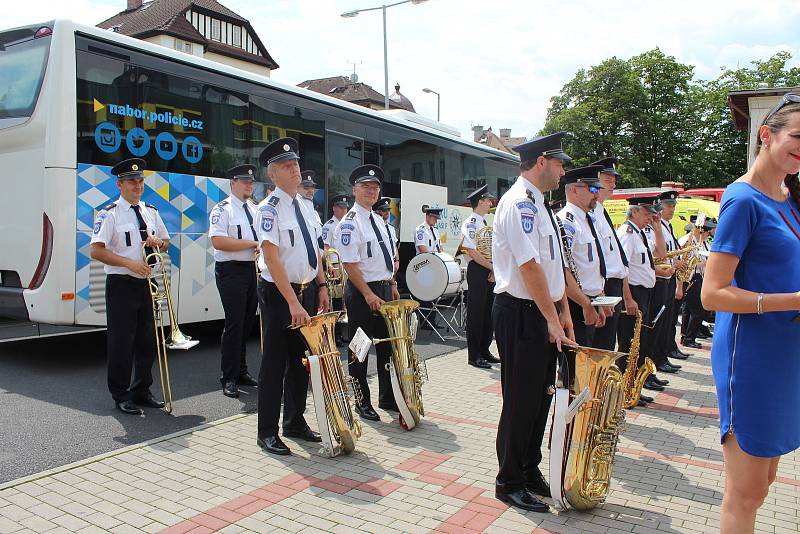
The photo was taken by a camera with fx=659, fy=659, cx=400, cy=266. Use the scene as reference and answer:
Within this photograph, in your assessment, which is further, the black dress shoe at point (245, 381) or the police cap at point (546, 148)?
the black dress shoe at point (245, 381)

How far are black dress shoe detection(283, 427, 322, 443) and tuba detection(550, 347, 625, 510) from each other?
82.1 inches

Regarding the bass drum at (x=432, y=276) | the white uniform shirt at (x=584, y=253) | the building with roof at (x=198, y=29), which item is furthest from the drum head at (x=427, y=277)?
the building with roof at (x=198, y=29)

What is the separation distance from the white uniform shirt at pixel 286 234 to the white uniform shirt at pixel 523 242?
5.41ft

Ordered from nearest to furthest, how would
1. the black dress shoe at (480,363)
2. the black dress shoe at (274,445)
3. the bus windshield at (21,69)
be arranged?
the black dress shoe at (274,445) → the bus windshield at (21,69) → the black dress shoe at (480,363)

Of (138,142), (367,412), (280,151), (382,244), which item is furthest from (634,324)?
(138,142)

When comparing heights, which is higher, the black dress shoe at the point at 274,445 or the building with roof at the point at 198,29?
the building with roof at the point at 198,29

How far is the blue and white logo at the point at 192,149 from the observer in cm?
833

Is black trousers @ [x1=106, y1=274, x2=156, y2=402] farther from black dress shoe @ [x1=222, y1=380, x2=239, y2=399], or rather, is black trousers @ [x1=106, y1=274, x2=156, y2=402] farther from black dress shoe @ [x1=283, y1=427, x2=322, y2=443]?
black dress shoe @ [x1=283, y1=427, x2=322, y2=443]

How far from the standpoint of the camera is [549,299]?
3.86 metres

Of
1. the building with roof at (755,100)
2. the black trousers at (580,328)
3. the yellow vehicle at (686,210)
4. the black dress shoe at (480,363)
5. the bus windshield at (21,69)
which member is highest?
the building with roof at (755,100)

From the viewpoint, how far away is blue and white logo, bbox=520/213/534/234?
3896 millimetres

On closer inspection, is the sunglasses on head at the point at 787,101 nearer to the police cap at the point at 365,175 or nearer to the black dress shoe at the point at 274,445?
the police cap at the point at 365,175

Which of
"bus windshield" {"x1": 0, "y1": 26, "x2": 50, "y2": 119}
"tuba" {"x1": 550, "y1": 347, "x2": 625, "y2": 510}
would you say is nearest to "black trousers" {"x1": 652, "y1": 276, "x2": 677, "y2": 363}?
"tuba" {"x1": 550, "y1": 347, "x2": 625, "y2": 510}

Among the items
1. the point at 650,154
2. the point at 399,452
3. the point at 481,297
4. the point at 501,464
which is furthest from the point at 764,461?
the point at 650,154
